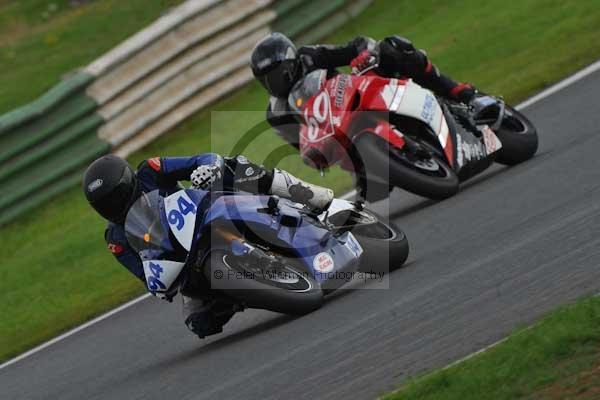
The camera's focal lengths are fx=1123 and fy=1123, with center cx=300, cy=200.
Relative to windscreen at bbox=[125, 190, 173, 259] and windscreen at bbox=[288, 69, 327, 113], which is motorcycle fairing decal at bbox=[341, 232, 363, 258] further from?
windscreen at bbox=[288, 69, 327, 113]

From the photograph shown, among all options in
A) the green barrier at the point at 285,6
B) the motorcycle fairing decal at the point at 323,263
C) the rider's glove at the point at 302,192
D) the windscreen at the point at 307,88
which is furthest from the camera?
the green barrier at the point at 285,6

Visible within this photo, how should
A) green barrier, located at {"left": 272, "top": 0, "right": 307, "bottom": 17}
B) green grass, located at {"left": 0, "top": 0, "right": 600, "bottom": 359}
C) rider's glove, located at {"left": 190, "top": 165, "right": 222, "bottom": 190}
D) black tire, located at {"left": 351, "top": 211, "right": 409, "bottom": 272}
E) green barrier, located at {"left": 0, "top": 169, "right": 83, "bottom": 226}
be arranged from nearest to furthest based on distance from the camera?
1. rider's glove, located at {"left": 190, "top": 165, "right": 222, "bottom": 190}
2. black tire, located at {"left": 351, "top": 211, "right": 409, "bottom": 272}
3. green grass, located at {"left": 0, "top": 0, "right": 600, "bottom": 359}
4. green barrier, located at {"left": 0, "top": 169, "right": 83, "bottom": 226}
5. green barrier, located at {"left": 272, "top": 0, "right": 307, "bottom": 17}

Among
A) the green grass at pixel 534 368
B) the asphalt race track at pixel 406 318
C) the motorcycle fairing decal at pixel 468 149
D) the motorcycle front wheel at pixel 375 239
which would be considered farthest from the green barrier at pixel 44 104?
the green grass at pixel 534 368

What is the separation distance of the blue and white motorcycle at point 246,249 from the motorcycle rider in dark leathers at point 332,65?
2138 mm

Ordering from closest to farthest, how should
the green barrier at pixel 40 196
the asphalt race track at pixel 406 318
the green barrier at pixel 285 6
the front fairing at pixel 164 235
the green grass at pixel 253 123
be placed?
1. the asphalt race track at pixel 406 318
2. the front fairing at pixel 164 235
3. the green grass at pixel 253 123
4. the green barrier at pixel 40 196
5. the green barrier at pixel 285 6

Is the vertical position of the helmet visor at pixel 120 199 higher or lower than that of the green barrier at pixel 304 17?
higher

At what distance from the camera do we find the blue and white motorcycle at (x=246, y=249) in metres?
6.72

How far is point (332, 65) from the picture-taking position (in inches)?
369

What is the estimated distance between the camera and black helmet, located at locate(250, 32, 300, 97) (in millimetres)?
9039

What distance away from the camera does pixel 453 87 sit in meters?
9.62

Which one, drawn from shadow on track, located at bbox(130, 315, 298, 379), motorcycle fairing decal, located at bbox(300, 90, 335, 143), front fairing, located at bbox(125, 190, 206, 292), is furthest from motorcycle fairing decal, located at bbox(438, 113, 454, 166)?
front fairing, located at bbox(125, 190, 206, 292)

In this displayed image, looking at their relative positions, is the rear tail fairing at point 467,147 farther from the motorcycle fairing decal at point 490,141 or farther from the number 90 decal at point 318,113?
the number 90 decal at point 318,113

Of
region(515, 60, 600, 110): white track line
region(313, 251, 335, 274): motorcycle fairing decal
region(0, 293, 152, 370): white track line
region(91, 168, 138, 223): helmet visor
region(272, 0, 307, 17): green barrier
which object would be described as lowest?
region(515, 60, 600, 110): white track line

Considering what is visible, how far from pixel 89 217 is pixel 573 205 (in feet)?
22.4
